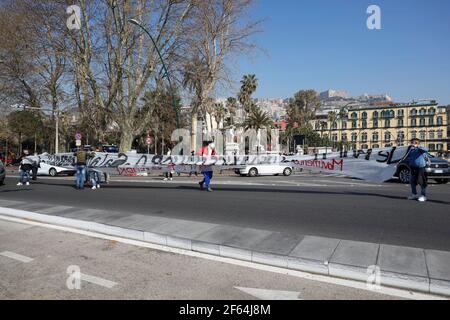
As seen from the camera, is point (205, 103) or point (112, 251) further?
point (205, 103)

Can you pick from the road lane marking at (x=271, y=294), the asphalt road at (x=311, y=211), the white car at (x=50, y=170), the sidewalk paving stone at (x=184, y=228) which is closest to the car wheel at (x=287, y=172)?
the asphalt road at (x=311, y=211)

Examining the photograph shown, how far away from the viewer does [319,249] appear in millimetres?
5141

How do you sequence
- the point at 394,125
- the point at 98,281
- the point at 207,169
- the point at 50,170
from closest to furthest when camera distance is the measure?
1. the point at 98,281
2. the point at 207,169
3. the point at 50,170
4. the point at 394,125

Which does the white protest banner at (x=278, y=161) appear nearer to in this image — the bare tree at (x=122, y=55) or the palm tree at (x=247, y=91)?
the bare tree at (x=122, y=55)

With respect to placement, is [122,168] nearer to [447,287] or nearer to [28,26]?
[447,287]

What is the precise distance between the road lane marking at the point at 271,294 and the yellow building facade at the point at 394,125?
3837 inches

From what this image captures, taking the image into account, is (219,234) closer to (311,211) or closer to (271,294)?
(271,294)

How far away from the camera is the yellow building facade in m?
104

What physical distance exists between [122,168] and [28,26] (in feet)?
55.3

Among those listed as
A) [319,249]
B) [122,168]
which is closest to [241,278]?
[319,249]

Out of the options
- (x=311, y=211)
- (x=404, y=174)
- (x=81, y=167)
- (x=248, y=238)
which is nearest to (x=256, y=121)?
(x=404, y=174)

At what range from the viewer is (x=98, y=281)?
4.28 metres

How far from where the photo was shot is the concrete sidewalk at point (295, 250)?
4188 mm

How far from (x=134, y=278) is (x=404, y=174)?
51.4 ft
